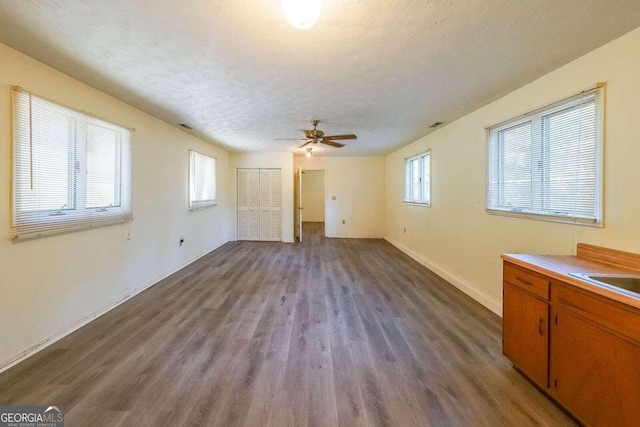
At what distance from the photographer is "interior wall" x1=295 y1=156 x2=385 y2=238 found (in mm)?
8062

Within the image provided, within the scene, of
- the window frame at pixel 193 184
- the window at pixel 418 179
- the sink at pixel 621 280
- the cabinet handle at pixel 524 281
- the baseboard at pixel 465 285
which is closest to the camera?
the sink at pixel 621 280

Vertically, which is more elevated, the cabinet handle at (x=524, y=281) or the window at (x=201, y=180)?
the window at (x=201, y=180)

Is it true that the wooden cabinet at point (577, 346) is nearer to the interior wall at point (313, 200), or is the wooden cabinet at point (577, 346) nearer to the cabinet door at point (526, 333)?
the cabinet door at point (526, 333)

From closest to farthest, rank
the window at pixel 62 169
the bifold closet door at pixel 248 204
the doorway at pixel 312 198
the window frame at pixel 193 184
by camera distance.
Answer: the window at pixel 62 169 < the window frame at pixel 193 184 < the bifold closet door at pixel 248 204 < the doorway at pixel 312 198

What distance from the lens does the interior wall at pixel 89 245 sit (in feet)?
6.91

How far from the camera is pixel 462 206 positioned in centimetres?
391

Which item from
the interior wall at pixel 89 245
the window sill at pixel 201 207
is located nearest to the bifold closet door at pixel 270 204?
the window sill at pixel 201 207

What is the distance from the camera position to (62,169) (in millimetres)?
2529

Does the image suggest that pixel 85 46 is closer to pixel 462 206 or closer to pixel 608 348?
pixel 608 348

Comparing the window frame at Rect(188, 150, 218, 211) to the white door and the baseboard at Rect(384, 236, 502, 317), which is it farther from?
the baseboard at Rect(384, 236, 502, 317)

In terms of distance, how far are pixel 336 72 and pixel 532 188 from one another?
85.3 inches

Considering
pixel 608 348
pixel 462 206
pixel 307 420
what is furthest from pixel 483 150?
pixel 307 420

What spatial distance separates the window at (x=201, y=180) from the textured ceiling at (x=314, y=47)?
2003mm

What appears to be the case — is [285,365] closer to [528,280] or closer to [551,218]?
[528,280]
